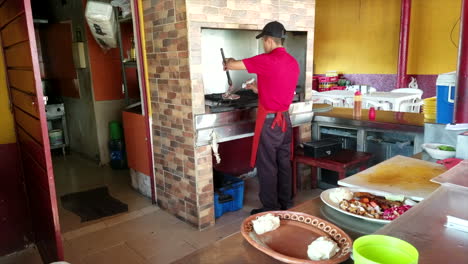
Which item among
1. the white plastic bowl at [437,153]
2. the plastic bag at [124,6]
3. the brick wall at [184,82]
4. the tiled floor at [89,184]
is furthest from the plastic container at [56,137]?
the white plastic bowl at [437,153]

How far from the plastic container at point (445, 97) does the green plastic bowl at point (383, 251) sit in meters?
2.02

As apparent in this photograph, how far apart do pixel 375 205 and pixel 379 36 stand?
7.62 meters

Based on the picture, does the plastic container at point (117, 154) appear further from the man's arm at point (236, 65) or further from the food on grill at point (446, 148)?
the food on grill at point (446, 148)

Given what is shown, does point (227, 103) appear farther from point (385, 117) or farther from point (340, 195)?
point (340, 195)

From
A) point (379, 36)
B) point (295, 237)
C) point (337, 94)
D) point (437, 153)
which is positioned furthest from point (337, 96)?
point (295, 237)

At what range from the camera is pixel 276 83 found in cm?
329

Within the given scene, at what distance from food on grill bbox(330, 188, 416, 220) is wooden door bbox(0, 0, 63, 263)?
5.71 feet

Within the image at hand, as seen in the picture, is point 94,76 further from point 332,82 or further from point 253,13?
point 332,82

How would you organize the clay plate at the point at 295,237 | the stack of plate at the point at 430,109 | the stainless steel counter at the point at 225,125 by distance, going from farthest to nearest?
the stainless steel counter at the point at 225,125 < the stack of plate at the point at 430,109 < the clay plate at the point at 295,237

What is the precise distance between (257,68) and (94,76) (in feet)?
11.3

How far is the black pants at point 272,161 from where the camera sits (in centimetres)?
350

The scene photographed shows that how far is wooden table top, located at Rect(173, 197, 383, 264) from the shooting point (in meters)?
1.20

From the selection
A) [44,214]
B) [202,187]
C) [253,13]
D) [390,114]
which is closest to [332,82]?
[390,114]

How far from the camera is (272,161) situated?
3.55 metres
